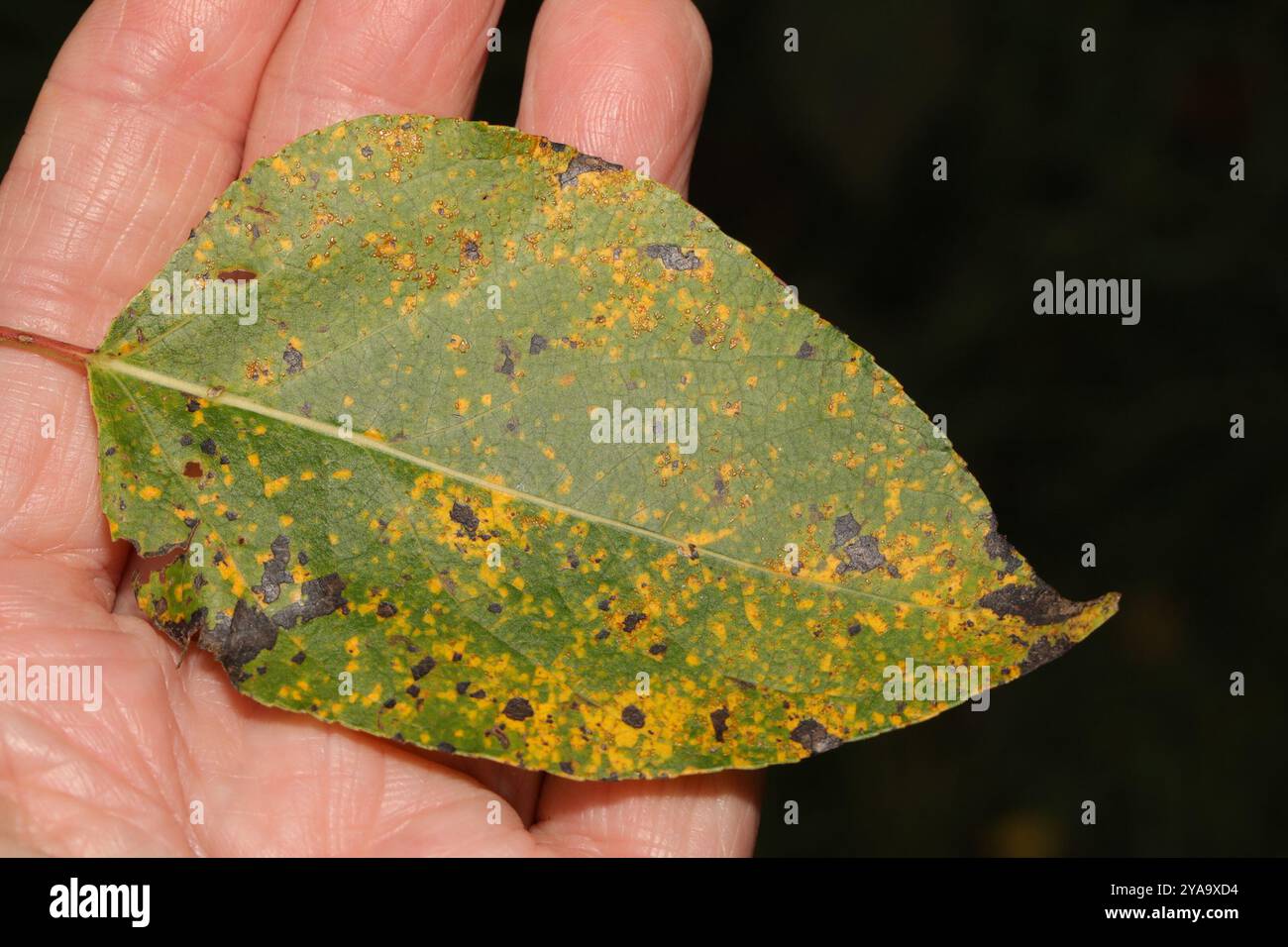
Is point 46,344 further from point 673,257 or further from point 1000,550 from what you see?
point 1000,550

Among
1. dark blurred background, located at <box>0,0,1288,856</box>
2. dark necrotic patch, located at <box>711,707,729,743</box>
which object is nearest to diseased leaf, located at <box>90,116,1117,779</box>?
dark necrotic patch, located at <box>711,707,729,743</box>

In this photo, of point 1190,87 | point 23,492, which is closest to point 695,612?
point 23,492

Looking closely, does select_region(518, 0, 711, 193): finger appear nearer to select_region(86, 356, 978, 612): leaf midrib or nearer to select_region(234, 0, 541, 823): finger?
select_region(234, 0, 541, 823): finger

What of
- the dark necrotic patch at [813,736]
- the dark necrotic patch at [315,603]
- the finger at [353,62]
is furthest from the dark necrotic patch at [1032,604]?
the finger at [353,62]

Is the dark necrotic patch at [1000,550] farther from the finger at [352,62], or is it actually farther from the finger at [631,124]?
the finger at [352,62]

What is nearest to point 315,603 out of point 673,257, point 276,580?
point 276,580

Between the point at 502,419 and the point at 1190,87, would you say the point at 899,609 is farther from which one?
the point at 1190,87
